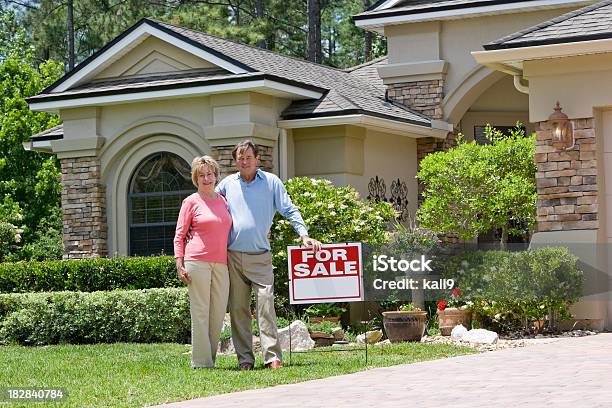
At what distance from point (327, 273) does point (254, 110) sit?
28.3 feet

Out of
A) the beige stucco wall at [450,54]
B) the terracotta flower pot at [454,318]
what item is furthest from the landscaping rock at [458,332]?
the beige stucco wall at [450,54]

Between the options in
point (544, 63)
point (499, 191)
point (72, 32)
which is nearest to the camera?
point (544, 63)

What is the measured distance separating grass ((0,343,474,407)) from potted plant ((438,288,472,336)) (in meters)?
1.45

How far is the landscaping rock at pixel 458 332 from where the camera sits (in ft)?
44.5

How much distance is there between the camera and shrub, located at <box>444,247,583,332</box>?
14.1 metres

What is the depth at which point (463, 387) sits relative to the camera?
29.2 ft

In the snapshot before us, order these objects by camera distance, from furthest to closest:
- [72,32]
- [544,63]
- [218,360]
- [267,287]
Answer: [72,32] → [544,63] → [218,360] → [267,287]

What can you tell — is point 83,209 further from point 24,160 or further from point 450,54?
point 24,160

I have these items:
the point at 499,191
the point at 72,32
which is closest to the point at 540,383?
the point at 499,191

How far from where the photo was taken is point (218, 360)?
1202cm

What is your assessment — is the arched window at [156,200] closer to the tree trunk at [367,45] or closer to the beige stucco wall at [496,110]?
the beige stucco wall at [496,110]

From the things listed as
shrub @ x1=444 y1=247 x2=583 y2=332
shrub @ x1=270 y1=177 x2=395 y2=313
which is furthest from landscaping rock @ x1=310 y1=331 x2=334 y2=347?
shrub @ x1=270 y1=177 x2=395 y2=313

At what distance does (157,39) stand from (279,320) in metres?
7.08

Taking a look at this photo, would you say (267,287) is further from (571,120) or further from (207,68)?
(207,68)
